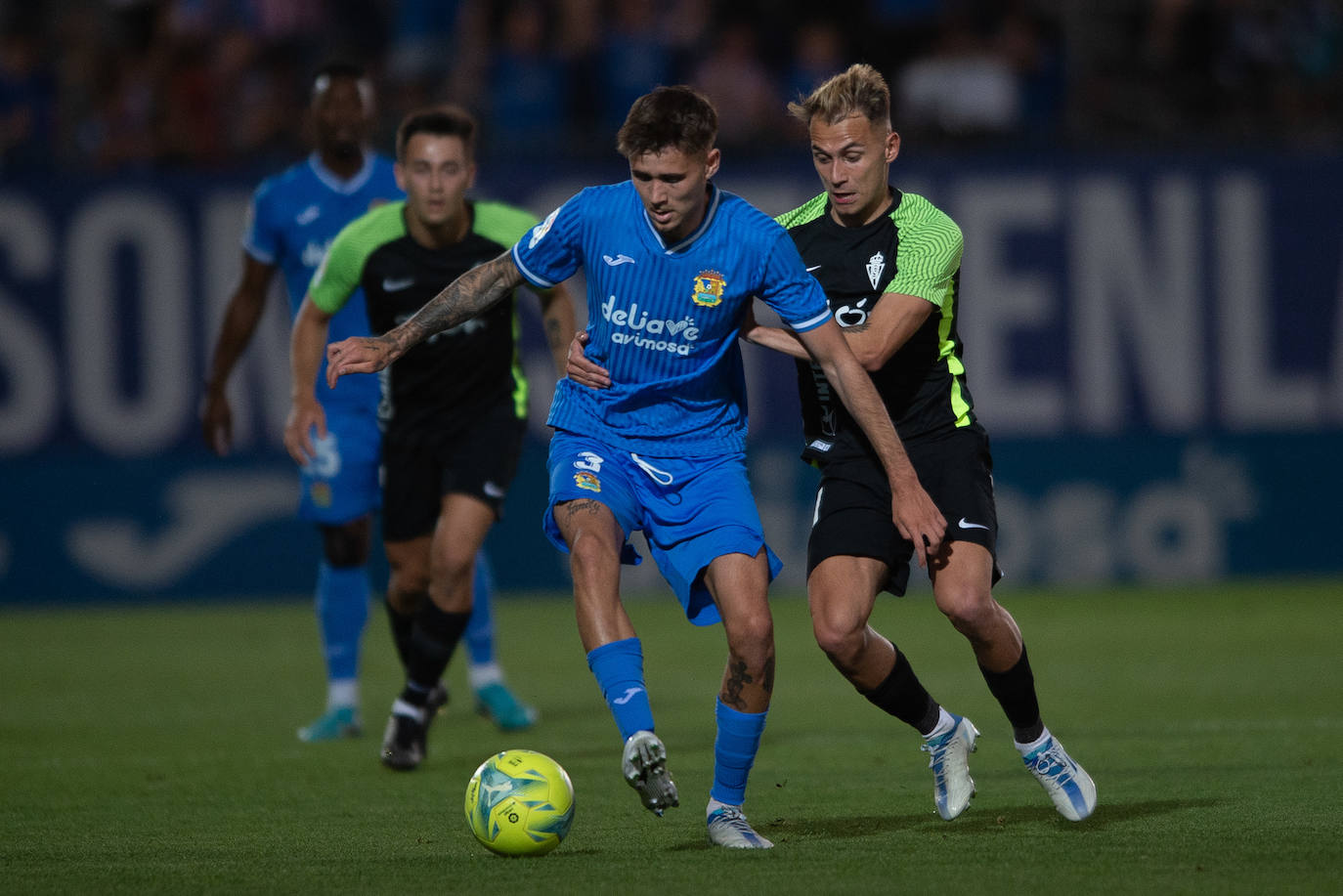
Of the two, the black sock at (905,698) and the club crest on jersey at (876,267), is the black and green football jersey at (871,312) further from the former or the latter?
the black sock at (905,698)

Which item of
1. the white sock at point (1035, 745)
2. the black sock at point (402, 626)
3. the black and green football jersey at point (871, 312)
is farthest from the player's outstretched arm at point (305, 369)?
the white sock at point (1035, 745)

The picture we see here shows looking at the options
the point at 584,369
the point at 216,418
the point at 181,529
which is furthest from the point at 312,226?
the point at 181,529

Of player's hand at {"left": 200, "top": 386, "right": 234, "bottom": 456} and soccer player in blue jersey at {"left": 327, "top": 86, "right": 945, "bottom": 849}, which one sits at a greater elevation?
soccer player in blue jersey at {"left": 327, "top": 86, "right": 945, "bottom": 849}

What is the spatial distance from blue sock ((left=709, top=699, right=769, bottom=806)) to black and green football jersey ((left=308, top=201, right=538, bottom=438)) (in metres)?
2.66

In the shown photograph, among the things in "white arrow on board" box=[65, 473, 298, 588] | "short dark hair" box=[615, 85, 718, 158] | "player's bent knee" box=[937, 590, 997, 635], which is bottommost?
"white arrow on board" box=[65, 473, 298, 588]

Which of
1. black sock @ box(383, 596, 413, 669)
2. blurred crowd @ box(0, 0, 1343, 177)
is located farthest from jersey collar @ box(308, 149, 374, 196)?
blurred crowd @ box(0, 0, 1343, 177)

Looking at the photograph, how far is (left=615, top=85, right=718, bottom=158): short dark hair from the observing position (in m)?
5.20

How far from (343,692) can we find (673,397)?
335cm

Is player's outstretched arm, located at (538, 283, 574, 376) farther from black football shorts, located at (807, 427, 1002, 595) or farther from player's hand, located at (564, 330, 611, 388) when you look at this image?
black football shorts, located at (807, 427, 1002, 595)

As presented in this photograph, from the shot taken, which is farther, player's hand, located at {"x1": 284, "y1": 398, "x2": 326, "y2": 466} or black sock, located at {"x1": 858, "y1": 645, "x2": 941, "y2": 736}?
player's hand, located at {"x1": 284, "y1": 398, "x2": 326, "y2": 466}

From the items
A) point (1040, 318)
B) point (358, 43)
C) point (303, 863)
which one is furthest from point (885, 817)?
point (358, 43)

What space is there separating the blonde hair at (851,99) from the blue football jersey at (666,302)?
393 mm

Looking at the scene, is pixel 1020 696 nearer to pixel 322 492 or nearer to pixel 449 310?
pixel 449 310

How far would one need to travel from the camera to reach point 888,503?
5777 mm
